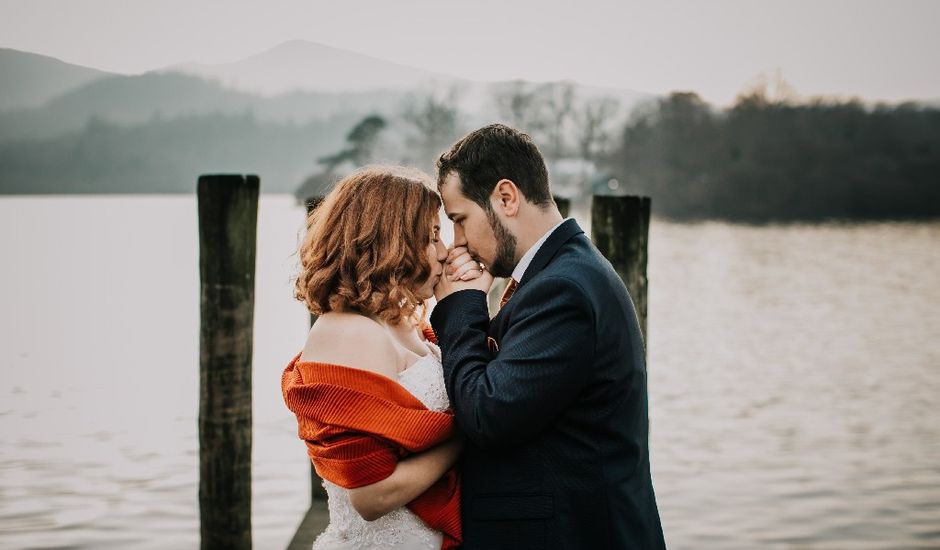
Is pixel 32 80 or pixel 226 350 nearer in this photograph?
A: pixel 226 350

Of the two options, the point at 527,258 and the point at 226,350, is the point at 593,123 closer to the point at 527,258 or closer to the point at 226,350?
the point at 226,350

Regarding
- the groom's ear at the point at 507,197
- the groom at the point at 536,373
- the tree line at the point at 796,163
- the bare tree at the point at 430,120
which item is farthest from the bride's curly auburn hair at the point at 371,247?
the bare tree at the point at 430,120

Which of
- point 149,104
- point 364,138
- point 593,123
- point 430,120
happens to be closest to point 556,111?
point 593,123

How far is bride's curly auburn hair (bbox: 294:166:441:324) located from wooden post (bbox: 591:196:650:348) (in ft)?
8.46

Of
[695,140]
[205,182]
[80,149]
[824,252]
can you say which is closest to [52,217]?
[80,149]

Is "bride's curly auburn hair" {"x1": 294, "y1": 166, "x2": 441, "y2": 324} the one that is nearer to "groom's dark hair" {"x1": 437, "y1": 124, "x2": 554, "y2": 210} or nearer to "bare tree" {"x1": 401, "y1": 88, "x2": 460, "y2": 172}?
"groom's dark hair" {"x1": 437, "y1": 124, "x2": 554, "y2": 210}

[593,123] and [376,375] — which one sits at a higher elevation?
[593,123]

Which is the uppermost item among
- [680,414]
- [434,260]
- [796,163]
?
[796,163]

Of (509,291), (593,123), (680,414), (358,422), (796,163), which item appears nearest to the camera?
(358,422)

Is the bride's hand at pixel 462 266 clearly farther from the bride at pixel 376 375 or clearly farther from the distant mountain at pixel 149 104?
the distant mountain at pixel 149 104

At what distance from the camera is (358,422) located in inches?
113

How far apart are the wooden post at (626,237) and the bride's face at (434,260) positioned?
2490 millimetres

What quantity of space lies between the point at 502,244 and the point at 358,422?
2.38ft

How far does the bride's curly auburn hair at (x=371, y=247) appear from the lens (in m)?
3.05
